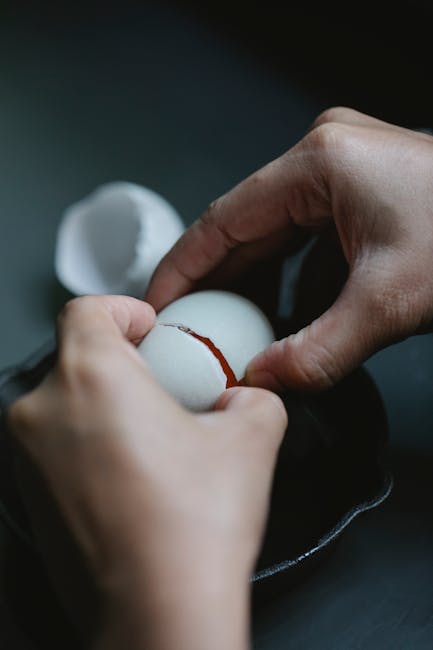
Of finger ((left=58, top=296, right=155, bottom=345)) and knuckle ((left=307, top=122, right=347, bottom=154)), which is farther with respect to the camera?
knuckle ((left=307, top=122, right=347, bottom=154))

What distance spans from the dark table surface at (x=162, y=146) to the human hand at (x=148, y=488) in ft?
1.43

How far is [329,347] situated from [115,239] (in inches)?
22.3

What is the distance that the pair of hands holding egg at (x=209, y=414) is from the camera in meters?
0.53

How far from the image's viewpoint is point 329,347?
79 cm

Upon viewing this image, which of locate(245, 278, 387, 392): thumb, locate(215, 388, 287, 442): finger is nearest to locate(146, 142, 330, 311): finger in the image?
locate(245, 278, 387, 392): thumb

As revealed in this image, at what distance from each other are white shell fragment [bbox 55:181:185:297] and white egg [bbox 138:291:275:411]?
22cm

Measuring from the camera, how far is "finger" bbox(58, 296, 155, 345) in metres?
0.66

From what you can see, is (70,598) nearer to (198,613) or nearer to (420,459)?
(198,613)

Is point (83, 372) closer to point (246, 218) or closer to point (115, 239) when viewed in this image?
point (246, 218)

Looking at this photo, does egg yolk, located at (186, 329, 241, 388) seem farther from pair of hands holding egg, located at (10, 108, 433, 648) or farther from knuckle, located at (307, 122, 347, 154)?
knuckle, located at (307, 122, 347, 154)

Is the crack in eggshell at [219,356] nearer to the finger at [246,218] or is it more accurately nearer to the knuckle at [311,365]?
the knuckle at [311,365]

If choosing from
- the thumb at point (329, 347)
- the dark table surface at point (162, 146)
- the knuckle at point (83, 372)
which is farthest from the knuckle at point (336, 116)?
the knuckle at point (83, 372)

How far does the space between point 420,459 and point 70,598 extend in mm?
649

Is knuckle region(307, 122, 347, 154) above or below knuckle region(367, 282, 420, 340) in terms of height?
above
